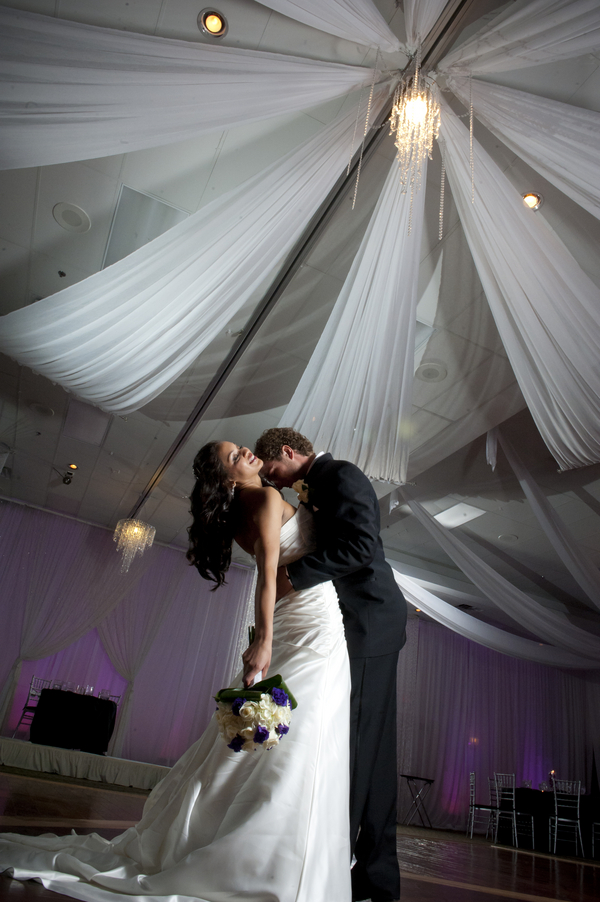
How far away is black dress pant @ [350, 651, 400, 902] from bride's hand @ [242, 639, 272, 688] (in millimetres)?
448

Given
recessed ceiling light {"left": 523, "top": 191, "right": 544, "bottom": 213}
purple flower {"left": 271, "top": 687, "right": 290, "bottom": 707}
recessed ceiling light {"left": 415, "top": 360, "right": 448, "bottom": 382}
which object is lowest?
purple flower {"left": 271, "top": 687, "right": 290, "bottom": 707}

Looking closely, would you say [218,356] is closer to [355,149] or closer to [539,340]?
[355,149]

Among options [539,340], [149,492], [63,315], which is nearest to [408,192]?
[539,340]

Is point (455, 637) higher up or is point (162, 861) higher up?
point (455, 637)

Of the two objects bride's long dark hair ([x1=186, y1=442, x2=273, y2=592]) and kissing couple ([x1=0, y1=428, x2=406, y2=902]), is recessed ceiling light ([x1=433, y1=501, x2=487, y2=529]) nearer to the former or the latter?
kissing couple ([x1=0, y1=428, x2=406, y2=902])

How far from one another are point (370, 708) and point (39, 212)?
13.2ft

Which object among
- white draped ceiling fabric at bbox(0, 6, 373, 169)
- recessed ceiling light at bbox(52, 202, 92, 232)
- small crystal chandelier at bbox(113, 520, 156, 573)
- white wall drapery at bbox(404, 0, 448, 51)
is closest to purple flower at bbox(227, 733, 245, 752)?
white draped ceiling fabric at bbox(0, 6, 373, 169)

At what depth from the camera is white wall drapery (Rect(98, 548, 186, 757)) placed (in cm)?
963

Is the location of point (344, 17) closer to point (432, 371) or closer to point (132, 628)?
point (432, 371)

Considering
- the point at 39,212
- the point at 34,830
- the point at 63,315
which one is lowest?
the point at 34,830

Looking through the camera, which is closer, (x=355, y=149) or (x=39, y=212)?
(x=355, y=149)

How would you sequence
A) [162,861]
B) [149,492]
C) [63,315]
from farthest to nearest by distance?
[149,492] → [63,315] → [162,861]

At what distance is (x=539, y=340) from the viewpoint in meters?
3.38

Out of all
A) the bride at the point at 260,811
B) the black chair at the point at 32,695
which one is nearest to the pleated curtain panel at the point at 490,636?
the bride at the point at 260,811
